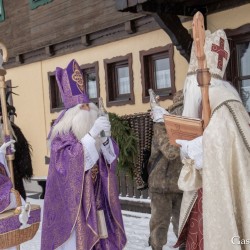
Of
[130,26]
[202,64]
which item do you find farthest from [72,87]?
[130,26]

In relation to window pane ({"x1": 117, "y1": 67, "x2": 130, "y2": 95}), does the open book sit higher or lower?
lower

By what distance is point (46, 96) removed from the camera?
10141mm

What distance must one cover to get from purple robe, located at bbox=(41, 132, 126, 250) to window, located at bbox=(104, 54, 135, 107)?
4149mm

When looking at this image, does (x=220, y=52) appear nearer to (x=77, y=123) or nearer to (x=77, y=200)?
(x=77, y=123)

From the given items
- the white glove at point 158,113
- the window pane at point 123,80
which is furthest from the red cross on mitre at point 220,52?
the window pane at point 123,80

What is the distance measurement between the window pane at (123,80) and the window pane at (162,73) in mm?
730

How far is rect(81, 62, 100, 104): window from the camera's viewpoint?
8.67 metres

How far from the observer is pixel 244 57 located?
20.2ft

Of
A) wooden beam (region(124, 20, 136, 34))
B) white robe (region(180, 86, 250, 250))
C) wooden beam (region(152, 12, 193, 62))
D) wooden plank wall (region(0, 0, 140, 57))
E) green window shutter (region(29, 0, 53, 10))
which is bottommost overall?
white robe (region(180, 86, 250, 250))

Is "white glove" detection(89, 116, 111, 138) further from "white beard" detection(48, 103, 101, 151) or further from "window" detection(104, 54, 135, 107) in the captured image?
"window" detection(104, 54, 135, 107)

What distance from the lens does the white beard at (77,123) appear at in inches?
152

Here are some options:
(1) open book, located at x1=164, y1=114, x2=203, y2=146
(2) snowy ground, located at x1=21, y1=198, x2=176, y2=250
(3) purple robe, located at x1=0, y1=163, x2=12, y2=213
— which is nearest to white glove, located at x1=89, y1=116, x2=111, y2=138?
(3) purple robe, located at x1=0, y1=163, x2=12, y2=213

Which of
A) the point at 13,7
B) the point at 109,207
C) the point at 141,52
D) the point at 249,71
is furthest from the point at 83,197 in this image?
the point at 13,7

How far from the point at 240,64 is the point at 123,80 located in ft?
8.94
